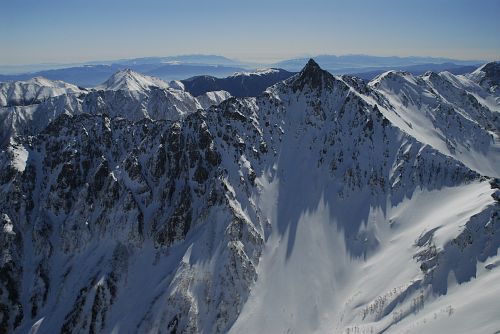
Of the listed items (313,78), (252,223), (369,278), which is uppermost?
(313,78)

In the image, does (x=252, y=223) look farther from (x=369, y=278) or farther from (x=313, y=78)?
(x=313, y=78)

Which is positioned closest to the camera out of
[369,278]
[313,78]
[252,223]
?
[369,278]

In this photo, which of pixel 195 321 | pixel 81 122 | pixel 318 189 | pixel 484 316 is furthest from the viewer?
pixel 81 122

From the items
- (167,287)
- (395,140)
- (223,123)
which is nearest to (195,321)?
(167,287)

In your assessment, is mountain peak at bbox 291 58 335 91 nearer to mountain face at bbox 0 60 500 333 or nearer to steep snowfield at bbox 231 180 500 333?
mountain face at bbox 0 60 500 333

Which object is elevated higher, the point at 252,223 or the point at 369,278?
the point at 252,223

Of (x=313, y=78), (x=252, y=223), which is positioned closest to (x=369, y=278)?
(x=252, y=223)

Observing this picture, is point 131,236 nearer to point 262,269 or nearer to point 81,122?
point 262,269
